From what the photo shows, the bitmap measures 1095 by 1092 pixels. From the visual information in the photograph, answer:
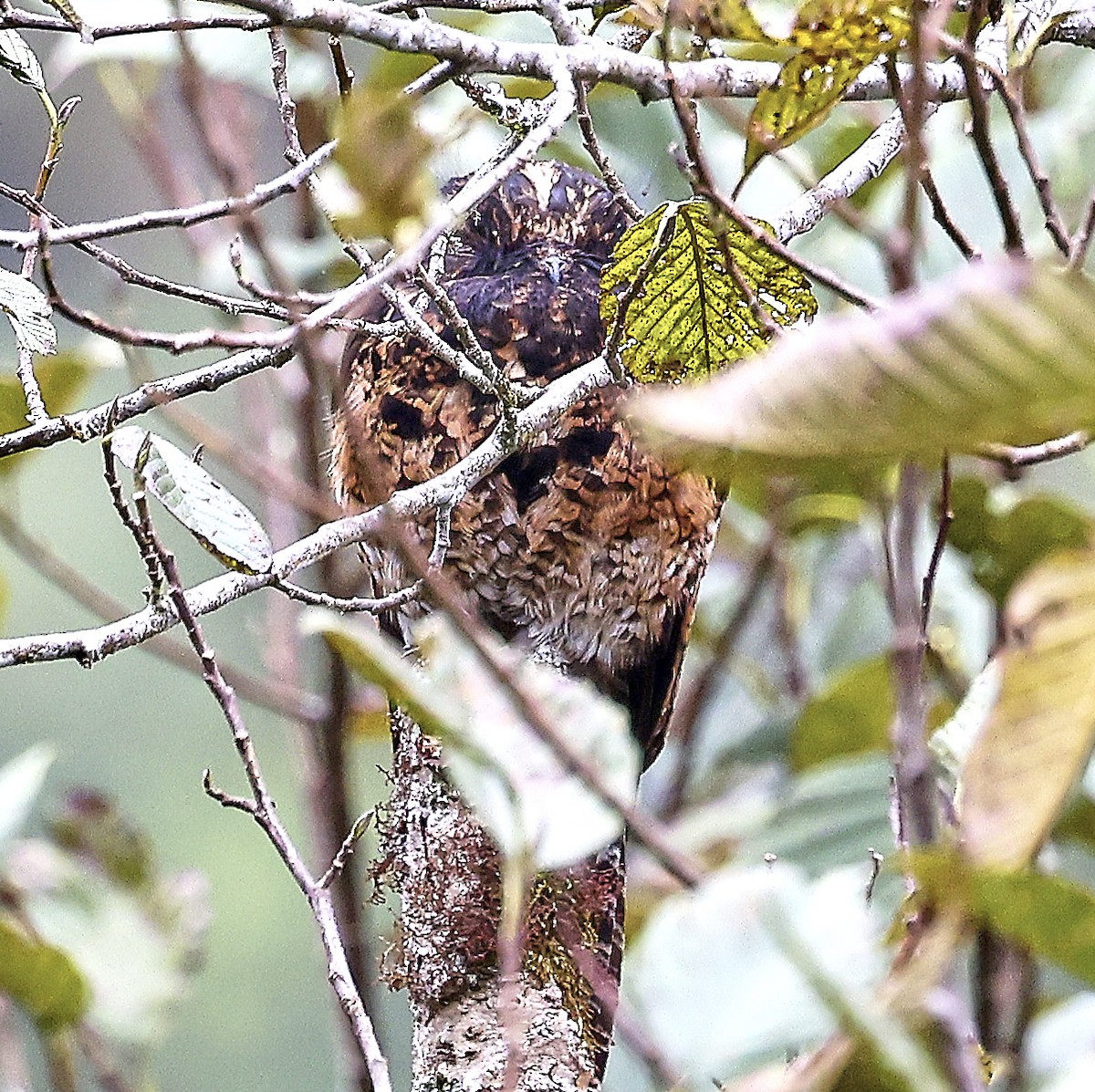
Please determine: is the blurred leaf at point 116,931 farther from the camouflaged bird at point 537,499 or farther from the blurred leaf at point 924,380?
the blurred leaf at point 924,380

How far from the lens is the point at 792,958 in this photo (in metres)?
0.59

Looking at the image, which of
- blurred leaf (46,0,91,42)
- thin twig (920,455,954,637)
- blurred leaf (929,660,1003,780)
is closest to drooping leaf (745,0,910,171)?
thin twig (920,455,954,637)

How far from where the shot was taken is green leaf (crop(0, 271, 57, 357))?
47.4 inches

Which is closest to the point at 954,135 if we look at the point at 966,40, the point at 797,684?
the point at 797,684

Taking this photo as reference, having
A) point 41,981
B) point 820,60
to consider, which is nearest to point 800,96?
point 820,60

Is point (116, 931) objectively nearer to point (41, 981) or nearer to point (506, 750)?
point (41, 981)

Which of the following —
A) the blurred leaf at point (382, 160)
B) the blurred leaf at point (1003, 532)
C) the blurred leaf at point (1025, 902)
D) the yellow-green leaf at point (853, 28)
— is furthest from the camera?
the blurred leaf at point (1003, 532)

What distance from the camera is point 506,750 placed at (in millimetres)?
798

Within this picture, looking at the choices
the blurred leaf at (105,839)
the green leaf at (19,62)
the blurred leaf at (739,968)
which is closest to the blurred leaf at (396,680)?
the blurred leaf at (739,968)

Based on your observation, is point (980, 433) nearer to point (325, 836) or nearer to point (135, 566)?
point (325, 836)

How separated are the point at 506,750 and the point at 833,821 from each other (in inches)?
29.7

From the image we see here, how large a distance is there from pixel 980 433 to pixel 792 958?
195 millimetres

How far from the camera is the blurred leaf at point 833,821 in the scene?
145 centimetres

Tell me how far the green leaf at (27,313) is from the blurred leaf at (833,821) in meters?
0.69
